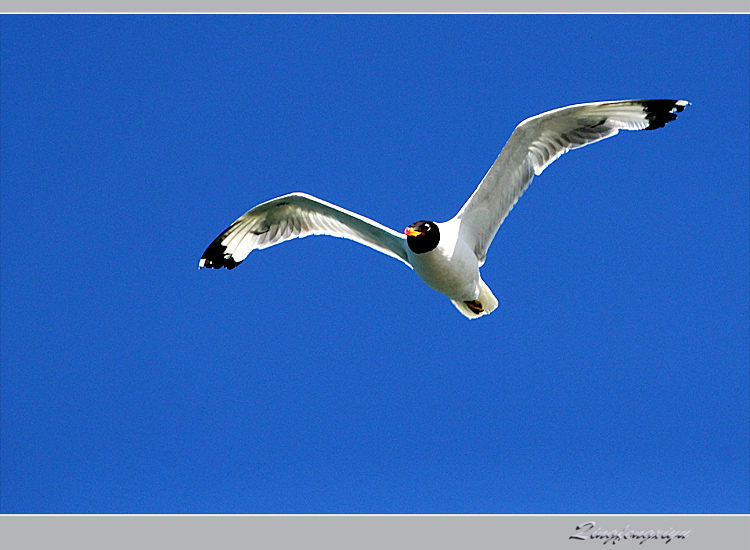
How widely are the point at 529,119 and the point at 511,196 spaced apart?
2.60 feet

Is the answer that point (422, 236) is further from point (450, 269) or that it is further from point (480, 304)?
point (480, 304)

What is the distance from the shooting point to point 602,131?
19.1 ft

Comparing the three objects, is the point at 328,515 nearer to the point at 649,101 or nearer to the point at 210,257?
the point at 210,257

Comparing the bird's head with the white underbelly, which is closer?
the bird's head

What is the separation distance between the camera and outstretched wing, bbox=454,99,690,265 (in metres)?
5.64

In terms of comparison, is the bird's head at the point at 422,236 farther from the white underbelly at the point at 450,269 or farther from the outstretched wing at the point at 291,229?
the outstretched wing at the point at 291,229

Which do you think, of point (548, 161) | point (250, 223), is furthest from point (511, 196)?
point (250, 223)

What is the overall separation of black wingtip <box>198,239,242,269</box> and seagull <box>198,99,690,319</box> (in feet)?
1.98

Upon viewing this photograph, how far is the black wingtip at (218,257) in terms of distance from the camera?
23.6ft

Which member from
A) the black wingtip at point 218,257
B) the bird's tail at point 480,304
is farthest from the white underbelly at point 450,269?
the black wingtip at point 218,257

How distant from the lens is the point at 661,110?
18.5ft

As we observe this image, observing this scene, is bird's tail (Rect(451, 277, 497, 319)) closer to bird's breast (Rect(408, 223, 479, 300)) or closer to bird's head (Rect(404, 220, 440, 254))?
bird's breast (Rect(408, 223, 479, 300))

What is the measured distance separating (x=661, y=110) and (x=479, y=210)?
5.80ft

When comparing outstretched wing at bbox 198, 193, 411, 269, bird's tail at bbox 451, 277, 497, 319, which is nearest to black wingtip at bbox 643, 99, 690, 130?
bird's tail at bbox 451, 277, 497, 319
